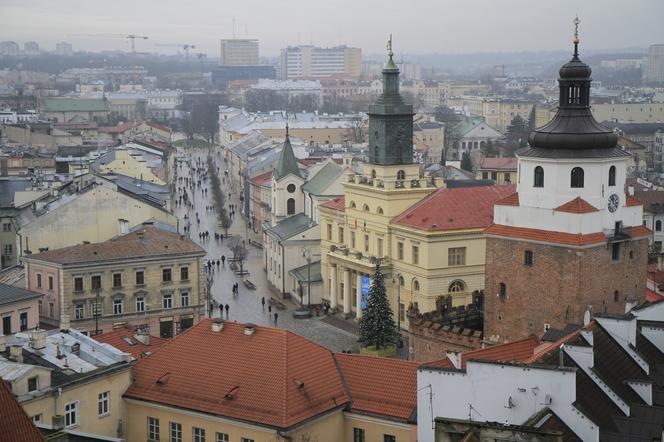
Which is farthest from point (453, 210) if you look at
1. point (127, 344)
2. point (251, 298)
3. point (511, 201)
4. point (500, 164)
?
point (500, 164)

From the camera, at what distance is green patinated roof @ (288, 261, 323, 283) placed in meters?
67.4

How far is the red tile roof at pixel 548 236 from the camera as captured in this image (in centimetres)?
3831

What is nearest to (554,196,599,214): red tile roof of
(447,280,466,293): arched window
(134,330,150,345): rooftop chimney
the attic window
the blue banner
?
the attic window

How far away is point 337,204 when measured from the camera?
67.4 m

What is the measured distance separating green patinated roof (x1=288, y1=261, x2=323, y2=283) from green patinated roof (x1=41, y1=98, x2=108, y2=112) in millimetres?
127408

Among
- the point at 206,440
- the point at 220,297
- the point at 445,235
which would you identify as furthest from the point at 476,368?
the point at 220,297

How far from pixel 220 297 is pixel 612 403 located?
43.7 m

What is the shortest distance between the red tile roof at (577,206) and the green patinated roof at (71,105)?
6254 inches

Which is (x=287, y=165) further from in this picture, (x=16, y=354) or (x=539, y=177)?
(x=16, y=354)

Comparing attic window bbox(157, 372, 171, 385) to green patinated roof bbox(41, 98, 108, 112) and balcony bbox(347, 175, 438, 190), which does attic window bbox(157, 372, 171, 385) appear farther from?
green patinated roof bbox(41, 98, 108, 112)

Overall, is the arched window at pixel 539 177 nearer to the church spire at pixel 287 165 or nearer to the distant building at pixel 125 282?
the distant building at pixel 125 282

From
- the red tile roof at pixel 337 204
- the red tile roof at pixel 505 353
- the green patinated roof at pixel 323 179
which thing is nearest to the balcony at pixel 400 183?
the red tile roof at pixel 337 204

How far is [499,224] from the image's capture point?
131 feet

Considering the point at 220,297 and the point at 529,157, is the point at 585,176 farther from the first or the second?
the point at 220,297
